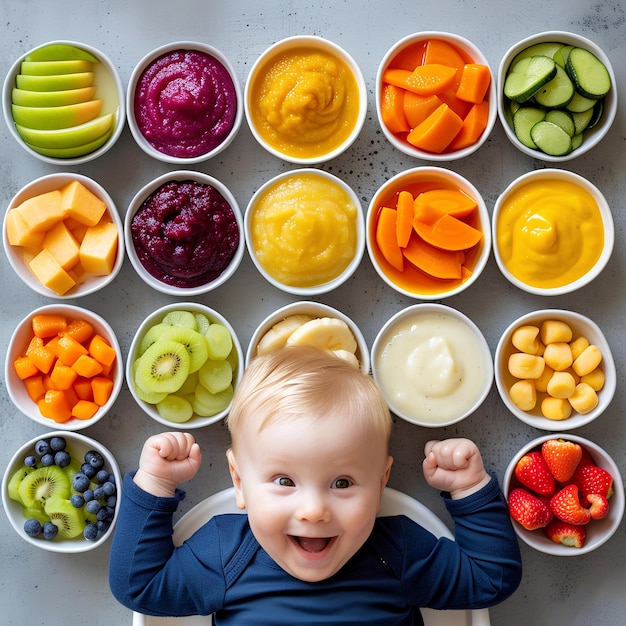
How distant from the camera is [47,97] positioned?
214 cm

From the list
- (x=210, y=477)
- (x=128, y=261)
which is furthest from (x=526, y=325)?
(x=128, y=261)

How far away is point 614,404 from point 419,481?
70 cm

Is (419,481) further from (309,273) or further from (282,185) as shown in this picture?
(282,185)

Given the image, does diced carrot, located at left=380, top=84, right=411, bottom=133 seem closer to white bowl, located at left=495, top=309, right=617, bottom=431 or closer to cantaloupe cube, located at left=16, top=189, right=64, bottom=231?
white bowl, located at left=495, top=309, right=617, bottom=431

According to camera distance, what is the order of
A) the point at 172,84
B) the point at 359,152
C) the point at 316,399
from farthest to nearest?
the point at 359,152 < the point at 172,84 < the point at 316,399

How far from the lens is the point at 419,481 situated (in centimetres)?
232

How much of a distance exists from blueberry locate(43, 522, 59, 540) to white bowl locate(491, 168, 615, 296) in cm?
160

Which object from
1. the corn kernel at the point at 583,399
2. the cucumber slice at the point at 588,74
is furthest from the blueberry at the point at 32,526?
the cucumber slice at the point at 588,74

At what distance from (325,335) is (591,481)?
0.93 m

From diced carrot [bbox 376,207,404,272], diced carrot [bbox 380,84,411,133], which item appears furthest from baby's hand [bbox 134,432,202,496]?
diced carrot [bbox 380,84,411,133]

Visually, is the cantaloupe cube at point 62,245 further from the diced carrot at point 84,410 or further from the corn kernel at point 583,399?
the corn kernel at point 583,399

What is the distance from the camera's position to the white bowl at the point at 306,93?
7.22ft

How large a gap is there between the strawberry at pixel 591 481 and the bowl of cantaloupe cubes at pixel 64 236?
5.15ft

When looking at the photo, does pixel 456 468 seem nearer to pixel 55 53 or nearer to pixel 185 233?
pixel 185 233
